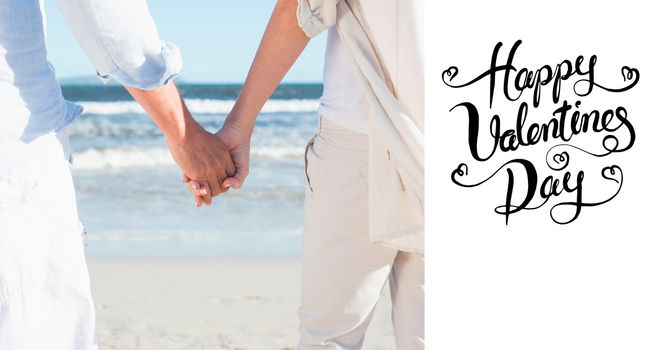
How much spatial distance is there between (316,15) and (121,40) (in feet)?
1.41

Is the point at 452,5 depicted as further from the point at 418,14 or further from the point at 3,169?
the point at 3,169

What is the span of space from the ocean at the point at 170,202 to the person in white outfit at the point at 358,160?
11.2 ft

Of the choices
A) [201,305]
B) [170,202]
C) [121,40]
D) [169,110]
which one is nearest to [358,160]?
[169,110]

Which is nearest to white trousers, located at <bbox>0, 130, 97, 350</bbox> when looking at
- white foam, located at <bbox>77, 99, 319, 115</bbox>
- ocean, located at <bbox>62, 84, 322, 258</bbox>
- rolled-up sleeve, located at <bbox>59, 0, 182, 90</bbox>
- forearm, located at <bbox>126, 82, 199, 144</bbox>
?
rolled-up sleeve, located at <bbox>59, 0, 182, 90</bbox>

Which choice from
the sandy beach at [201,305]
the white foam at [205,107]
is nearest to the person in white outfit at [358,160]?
the sandy beach at [201,305]

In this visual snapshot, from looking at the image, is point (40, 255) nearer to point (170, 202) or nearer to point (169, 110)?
point (169, 110)

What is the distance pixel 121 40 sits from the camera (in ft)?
4.79

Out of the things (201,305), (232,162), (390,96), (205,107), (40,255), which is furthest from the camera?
(205,107)

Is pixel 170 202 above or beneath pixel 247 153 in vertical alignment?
beneath

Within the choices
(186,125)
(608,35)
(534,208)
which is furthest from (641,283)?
(186,125)

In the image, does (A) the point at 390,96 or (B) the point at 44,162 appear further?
(A) the point at 390,96

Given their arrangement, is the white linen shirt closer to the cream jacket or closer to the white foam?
the cream jacket

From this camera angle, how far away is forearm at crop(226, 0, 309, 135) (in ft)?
6.02

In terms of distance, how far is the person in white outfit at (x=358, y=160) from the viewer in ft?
5.51
